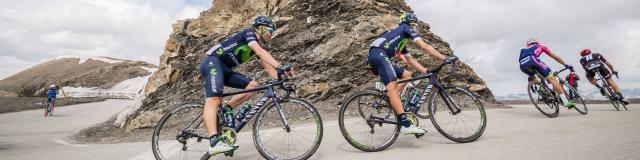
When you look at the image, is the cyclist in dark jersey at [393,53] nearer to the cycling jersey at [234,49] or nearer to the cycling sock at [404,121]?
the cycling sock at [404,121]

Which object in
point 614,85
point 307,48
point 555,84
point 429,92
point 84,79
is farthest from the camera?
point 84,79

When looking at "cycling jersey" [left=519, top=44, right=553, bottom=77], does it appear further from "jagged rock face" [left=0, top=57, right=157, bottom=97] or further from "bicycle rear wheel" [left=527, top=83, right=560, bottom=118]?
"jagged rock face" [left=0, top=57, right=157, bottom=97]

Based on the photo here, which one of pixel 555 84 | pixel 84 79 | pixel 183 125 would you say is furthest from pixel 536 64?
pixel 84 79

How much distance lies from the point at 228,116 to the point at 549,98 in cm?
704

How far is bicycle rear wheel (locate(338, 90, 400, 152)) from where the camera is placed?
5457mm

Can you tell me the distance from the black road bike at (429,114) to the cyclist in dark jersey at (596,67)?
288 inches

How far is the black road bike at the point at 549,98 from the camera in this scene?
870cm

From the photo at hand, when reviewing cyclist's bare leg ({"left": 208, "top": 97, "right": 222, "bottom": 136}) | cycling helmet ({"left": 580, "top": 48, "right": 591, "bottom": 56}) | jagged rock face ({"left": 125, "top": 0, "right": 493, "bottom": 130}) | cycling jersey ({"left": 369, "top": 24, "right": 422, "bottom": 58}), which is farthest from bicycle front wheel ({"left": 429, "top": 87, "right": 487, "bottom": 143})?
cycling helmet ({"left": 580, "top": 48, "right": 591, "bottom": 56})

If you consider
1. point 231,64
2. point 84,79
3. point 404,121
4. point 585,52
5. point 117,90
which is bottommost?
point 404,121

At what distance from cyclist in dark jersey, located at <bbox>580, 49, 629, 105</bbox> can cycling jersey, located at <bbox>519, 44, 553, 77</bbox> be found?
3.29m

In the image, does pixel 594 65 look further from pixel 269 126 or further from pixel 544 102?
pixel 269 126

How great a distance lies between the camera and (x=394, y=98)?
5418 mm

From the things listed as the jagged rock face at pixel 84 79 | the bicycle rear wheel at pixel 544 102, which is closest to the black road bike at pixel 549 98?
the bicycle rear wheel at pixel 544 102

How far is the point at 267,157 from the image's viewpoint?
4.84 m
